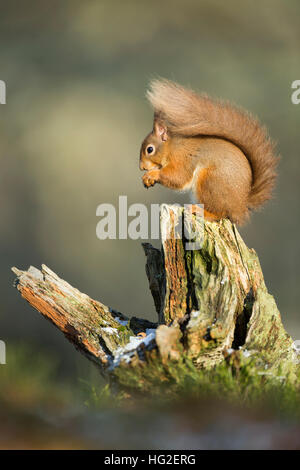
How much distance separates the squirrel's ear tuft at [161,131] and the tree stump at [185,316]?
0.44m

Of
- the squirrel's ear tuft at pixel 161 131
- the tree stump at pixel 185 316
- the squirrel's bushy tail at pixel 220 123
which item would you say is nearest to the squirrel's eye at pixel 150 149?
the squirrel's ear tuft at pixel 161 131

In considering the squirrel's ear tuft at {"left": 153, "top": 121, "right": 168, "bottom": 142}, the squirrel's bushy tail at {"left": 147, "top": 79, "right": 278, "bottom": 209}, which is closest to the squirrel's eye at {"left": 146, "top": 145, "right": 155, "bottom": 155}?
the squirrel's ear tuft at {"left": 153, "top": 121, "right": 168, "bottom": 142}

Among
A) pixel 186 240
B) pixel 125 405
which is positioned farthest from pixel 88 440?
pixel 186 240

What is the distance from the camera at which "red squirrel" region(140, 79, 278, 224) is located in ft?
5.98

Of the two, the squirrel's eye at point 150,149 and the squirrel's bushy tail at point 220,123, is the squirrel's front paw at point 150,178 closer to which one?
the squirrel's eye at point 150,149

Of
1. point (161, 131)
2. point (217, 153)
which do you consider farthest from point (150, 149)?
point (217, 153)

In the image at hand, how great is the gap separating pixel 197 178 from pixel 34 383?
38.2 inches

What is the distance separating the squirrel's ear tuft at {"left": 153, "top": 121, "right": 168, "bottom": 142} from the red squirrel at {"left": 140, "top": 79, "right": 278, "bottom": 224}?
0.07 metres

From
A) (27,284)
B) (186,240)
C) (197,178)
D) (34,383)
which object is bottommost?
(34,383)

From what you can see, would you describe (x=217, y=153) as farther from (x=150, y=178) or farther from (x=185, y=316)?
(x=185, y=316)

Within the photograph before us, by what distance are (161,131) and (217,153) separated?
0.32 m

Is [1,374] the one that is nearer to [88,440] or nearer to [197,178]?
[88,440]

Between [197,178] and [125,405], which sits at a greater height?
[197,178]

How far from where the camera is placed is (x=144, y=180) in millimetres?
2113
